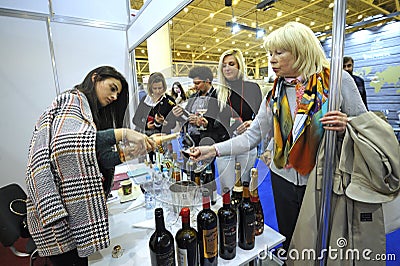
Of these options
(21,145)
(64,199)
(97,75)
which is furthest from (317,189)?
(21,145)

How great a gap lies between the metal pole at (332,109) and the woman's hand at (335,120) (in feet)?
0.08

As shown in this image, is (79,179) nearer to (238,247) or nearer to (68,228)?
(68,228)

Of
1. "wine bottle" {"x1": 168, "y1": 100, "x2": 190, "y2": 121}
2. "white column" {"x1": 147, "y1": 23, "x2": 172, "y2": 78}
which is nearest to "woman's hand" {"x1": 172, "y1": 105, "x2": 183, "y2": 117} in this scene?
"wine bottle" {"x1": 168, "y1": 100, "x2": 190, "y2": 121}

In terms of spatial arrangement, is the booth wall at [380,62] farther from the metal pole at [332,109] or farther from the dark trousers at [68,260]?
the dark trousers at [68,260]

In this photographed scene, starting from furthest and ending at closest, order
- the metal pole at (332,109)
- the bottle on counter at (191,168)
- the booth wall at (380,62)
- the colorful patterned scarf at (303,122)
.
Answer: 1. the booth wall at (380,62)
2. the bottle on counter at (191,168)
3. the colorful patterned scarf at (303,122)
4. the metal pole at (332,109)

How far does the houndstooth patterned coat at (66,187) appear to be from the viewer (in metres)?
0.62

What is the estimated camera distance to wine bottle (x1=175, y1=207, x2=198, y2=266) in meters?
0.59

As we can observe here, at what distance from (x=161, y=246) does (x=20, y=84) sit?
2.65 metres

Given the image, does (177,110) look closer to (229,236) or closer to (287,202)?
(229,236)

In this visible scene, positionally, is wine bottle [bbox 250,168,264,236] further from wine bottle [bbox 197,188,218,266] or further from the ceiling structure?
the ceiling structure

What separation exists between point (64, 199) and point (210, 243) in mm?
479

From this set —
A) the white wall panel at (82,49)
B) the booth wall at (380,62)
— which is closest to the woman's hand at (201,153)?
the white wall panel at (82,49)

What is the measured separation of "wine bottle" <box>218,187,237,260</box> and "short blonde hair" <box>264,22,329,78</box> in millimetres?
612

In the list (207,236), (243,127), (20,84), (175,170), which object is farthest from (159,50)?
(207,236)
